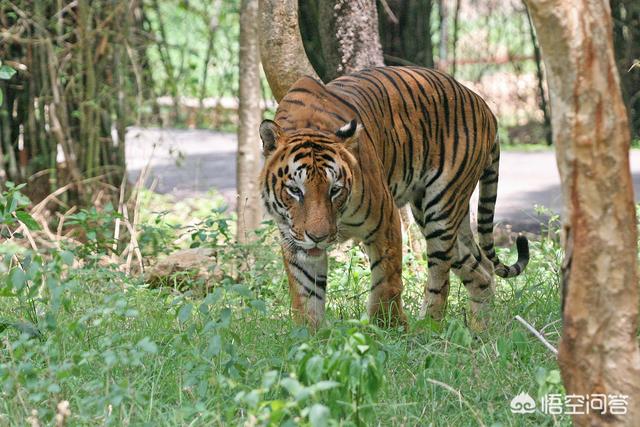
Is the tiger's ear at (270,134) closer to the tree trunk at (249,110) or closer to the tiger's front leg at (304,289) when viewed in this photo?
the tiger's front leg at (304,289)

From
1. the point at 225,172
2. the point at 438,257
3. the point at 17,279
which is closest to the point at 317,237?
the point at 438,257

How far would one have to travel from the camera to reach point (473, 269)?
5488mm

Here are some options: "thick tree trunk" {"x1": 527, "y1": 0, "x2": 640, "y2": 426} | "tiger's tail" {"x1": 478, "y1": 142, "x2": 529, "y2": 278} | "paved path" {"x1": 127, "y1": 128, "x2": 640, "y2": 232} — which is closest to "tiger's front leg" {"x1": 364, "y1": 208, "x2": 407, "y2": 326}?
"tiger's tail" {"x1": 478, "y1": 142, "x2": 529, "y2": 278}

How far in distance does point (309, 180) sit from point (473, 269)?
1465 mm

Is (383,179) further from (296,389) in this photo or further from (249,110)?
(249,110)

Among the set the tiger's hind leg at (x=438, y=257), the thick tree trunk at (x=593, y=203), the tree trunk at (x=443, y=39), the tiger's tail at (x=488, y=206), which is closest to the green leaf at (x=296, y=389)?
the thick tree trunk at (x=593, y=203)

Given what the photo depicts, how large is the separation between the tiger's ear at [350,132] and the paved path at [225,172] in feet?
13.6

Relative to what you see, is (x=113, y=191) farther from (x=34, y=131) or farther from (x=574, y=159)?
(x=574, y=159)

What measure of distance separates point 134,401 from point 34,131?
194 inches

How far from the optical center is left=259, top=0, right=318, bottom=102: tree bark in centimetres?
577

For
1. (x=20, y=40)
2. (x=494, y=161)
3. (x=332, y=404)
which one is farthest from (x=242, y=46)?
(x=332, y=404)

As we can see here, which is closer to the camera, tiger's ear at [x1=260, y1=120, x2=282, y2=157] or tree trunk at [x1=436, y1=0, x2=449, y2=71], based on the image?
tiger's ear at [x1=260, y1=120, x2=282, y2=157]

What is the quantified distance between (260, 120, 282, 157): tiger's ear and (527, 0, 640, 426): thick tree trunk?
191 cm

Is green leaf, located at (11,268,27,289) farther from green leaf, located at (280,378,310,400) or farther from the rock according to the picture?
the rock
